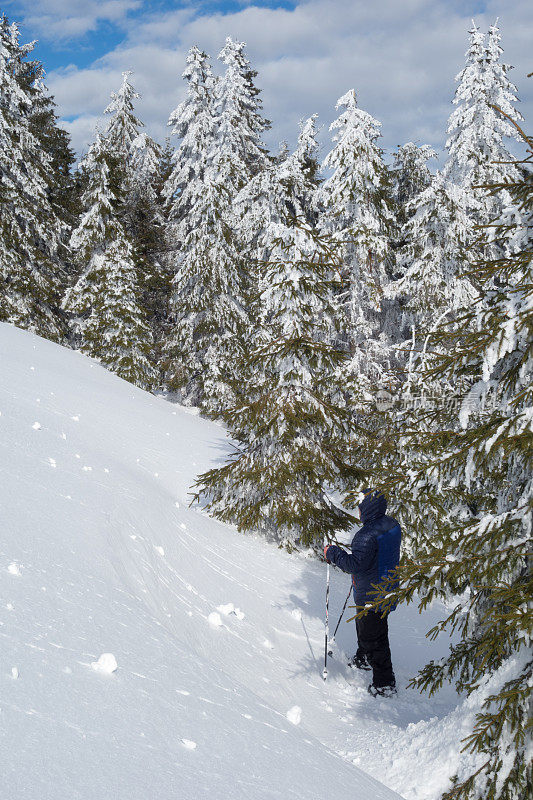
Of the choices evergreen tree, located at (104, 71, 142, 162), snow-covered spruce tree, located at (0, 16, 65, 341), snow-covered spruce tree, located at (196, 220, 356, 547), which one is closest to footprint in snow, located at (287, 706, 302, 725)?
snow-covered spruce tree, located at (196, 220, 356, 547)

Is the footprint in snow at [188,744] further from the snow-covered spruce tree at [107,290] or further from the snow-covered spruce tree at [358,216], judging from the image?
the snow-covered spruce tree at [107,290]

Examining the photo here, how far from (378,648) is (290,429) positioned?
432 cm

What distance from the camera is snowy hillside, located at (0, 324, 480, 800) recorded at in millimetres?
2385

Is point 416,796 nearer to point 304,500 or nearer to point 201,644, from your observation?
point 201,644

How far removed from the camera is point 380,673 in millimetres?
5922

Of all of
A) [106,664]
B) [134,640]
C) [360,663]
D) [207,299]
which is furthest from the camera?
[207,299]

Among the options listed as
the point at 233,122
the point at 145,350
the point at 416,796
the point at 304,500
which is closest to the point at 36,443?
the point at 304,500

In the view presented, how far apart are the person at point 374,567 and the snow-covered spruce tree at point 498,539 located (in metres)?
1.54

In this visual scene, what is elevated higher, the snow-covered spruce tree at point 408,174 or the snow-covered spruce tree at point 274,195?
the snow-covered spruce tree at point 408,174

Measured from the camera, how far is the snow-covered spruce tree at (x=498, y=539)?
325 cm

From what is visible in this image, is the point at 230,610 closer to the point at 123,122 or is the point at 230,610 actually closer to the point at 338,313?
the point at 338,313

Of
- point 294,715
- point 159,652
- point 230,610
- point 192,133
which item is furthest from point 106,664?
point 192,133

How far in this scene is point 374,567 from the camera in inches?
237

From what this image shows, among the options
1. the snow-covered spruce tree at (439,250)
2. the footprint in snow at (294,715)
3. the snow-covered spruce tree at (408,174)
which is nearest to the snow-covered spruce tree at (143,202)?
the snow-covered spruce tree at (408,174)
